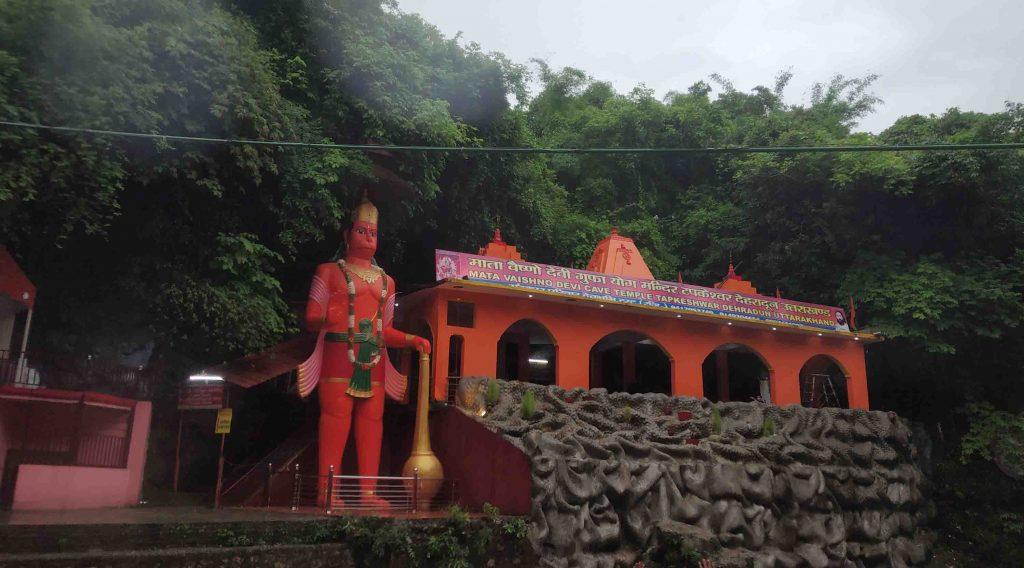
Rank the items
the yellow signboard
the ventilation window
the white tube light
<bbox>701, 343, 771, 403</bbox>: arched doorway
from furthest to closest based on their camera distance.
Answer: <bbox>701, 343, 771, 403</bbox>: arched doorway, the ventilation window, the white tube light, the yellow signboard

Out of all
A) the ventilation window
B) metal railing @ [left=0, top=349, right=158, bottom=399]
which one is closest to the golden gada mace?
the ventilation window

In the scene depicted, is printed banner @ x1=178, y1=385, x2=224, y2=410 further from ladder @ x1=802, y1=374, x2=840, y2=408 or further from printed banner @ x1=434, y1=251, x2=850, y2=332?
ladder @ x1=802, y1=374, x2=840, y2=408

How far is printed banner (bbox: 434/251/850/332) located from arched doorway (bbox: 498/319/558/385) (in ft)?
6.14

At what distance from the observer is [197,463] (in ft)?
53.9

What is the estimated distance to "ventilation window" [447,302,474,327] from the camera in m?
15.2

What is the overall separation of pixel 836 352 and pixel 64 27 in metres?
19.1

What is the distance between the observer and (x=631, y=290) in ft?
56.2

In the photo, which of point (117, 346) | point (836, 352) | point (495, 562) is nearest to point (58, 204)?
point (117, 346)

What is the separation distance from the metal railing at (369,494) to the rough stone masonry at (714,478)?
59.5 inches

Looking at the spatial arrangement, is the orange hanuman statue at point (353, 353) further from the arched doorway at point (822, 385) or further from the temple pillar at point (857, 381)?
the arched doorway at point (822, 385)

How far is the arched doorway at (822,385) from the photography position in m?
21.1

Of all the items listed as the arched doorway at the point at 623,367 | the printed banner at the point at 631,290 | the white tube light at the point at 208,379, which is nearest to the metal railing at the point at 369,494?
the white tube light at the point at 208,379

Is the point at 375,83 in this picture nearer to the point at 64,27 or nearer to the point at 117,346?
the point at 64,27

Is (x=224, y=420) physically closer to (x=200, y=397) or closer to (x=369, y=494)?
(x=200, y=397)
